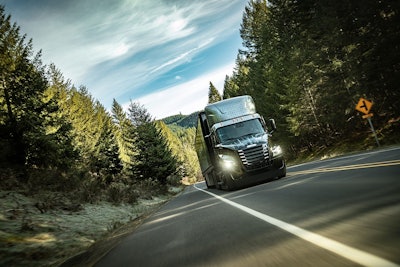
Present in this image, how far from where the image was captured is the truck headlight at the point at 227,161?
14.4 m

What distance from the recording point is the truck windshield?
15297 millimetres

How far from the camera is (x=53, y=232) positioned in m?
9.58

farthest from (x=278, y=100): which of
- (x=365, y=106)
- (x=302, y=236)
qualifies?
(x=302, y=236)

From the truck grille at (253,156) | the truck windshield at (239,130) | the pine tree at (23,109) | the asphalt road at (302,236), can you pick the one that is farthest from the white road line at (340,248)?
the pine tree at (23,109)

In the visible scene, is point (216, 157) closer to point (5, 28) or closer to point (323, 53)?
point (5, 28)

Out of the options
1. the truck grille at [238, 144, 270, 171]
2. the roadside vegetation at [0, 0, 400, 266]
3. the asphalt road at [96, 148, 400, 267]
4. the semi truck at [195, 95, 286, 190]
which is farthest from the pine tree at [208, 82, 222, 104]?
the asphalt road at [96, 148, 400, 267]

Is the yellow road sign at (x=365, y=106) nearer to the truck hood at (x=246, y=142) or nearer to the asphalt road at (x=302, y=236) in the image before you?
the truck hood at (x=246, y=142)

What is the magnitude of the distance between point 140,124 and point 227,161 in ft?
89.5

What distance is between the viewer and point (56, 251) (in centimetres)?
802

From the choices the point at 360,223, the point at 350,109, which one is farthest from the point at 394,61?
the point at 360,223

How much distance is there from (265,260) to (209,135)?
13.0 metres

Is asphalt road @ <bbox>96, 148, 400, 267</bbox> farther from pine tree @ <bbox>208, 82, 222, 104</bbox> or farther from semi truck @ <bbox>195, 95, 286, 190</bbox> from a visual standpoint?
pine tree @ <bbox>208, 82, 222, 104</bbox>

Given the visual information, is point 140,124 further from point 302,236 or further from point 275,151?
point 302,236

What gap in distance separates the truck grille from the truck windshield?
1213 mm
